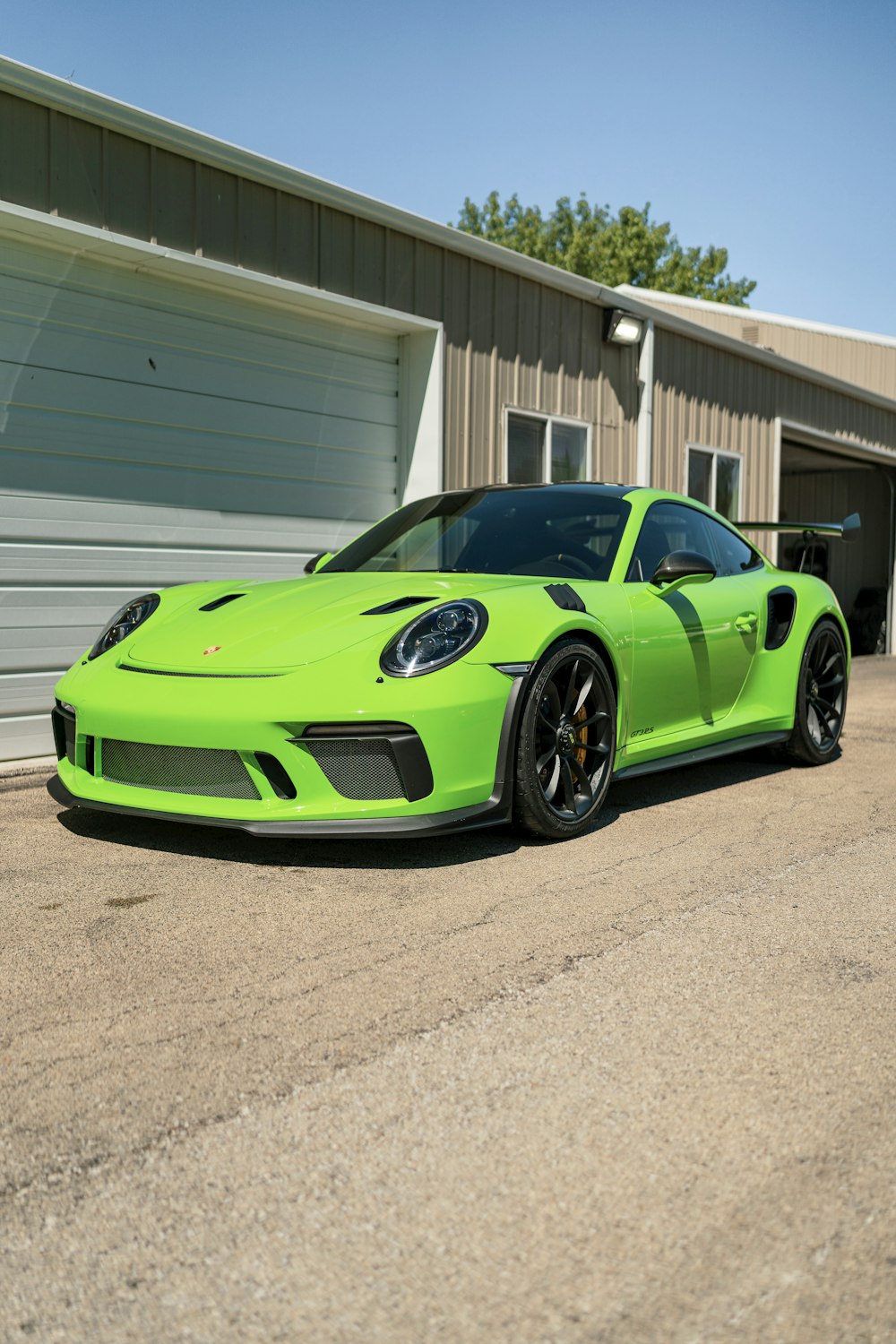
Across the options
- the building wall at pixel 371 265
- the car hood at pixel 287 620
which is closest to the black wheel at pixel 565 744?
the car hood at pixel 287 620

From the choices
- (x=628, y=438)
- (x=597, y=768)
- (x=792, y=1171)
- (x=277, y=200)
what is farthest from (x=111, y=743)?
(x=628, y=438)

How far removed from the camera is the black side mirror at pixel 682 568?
15.8 feet

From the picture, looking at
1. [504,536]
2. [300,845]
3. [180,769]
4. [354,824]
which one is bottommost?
[300,845]

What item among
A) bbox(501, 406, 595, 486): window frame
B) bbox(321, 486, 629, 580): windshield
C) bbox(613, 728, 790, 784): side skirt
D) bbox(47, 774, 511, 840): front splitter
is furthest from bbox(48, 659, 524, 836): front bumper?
bbox(501, 406, 595, 486): window frame

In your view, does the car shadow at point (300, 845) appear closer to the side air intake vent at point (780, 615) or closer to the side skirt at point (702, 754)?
the side skirt at point (702, 754)

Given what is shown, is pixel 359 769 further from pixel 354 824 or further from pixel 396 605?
pixel 396 605

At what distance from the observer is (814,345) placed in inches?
937

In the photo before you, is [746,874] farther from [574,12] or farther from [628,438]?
[574,12]

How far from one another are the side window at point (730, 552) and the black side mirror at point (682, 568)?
2.53 ft

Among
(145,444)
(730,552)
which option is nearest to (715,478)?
(730,552)

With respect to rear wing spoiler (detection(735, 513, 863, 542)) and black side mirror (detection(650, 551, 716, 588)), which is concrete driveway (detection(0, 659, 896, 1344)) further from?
rear wing spoiler (detection(735, 513, 863, 542))

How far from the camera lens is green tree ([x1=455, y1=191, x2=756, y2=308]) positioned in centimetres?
5188

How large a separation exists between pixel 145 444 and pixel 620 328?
15.9 feet

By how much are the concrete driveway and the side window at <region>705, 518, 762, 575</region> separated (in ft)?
7.10
